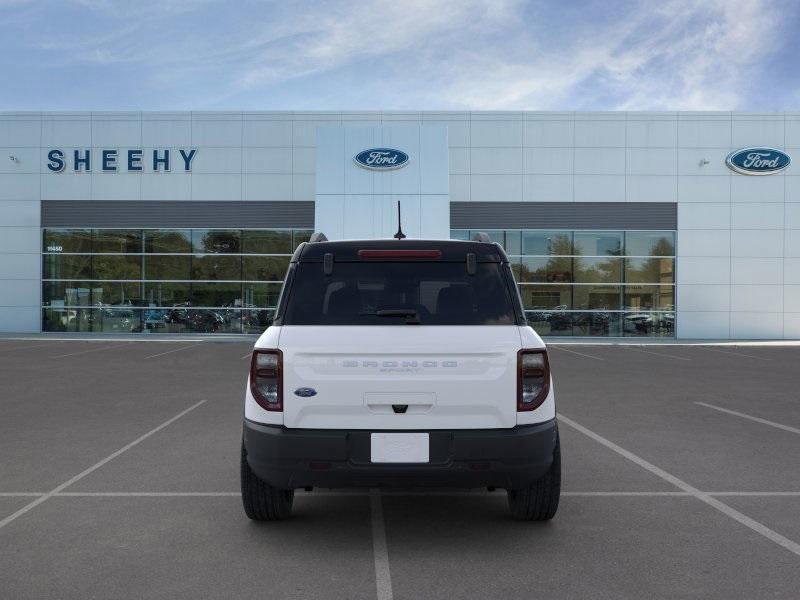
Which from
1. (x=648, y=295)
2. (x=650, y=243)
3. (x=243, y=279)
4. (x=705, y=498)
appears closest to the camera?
(x=705, y=498)

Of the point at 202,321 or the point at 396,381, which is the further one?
the point at 202,321

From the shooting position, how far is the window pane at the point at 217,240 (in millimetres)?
27219

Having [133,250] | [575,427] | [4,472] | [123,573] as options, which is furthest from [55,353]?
[123,573]

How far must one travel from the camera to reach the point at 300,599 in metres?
3.31

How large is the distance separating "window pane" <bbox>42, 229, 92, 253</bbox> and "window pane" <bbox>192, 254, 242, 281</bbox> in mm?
4595

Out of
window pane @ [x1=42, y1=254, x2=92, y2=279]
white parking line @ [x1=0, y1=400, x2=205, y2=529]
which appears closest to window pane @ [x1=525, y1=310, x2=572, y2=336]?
window pane @ [x1=42, y1=254, x2=92, y2=279]

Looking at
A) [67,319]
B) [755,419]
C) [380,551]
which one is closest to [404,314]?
[380,551]

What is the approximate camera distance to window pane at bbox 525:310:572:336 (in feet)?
88.1

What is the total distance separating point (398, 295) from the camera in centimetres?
396

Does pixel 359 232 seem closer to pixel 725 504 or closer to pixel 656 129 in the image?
pixel 656 129

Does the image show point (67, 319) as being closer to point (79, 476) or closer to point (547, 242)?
point (547, 242)

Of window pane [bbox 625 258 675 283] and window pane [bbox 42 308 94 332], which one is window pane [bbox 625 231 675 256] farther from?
window pane [bbox 42 308 94 332]

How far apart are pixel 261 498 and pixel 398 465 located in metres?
1.12

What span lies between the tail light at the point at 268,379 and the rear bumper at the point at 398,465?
0.56ft
